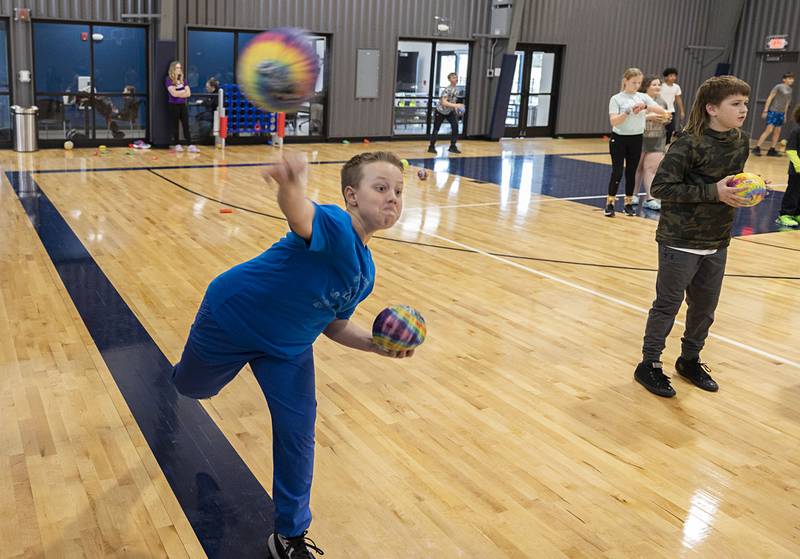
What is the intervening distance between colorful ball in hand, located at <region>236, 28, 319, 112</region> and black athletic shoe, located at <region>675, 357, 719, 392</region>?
332 centimetres

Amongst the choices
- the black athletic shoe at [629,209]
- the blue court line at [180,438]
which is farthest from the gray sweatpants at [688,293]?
the black athletic shoe at [629,209]

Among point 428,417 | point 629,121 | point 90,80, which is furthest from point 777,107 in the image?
point 428,417

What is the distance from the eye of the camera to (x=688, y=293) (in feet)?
15.5

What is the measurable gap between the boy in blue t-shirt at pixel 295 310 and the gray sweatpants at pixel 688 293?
2.21 meters

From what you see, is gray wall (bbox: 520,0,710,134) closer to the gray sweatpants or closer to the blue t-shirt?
the gray sweatpants

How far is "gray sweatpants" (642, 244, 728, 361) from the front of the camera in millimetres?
4477

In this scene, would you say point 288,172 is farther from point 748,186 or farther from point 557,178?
point 557,178

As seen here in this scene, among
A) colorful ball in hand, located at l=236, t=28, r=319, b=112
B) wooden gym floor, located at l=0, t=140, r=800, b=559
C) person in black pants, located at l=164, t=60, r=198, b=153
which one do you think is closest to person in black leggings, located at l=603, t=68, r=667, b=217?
wooden gym floor, located at l=0, t=140, r=800, b=559

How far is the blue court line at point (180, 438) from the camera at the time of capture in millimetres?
3096

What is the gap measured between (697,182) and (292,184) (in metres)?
2.97

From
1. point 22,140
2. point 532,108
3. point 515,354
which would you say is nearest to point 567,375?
point 515,354

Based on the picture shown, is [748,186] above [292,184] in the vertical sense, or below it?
below

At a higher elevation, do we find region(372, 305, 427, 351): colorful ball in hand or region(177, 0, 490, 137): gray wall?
region(177, 0, 490, 137): gray wall

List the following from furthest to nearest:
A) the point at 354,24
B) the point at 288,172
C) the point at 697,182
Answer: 1. the point at 354,24
2. the point at 697,182
3. the point at 288,172
